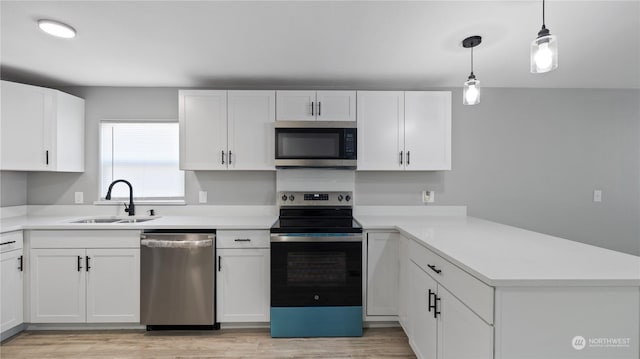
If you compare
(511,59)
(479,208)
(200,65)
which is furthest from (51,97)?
(479,208)

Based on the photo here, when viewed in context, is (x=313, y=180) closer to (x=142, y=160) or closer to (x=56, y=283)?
(x=142, y=160)

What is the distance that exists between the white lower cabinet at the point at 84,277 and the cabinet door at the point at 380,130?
2.07 m

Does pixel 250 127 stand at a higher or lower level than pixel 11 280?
higher

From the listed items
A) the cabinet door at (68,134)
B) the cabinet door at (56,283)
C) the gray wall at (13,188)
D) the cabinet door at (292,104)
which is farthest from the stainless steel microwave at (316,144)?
the gray wall at (13,188)

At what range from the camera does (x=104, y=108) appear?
9.46 feet

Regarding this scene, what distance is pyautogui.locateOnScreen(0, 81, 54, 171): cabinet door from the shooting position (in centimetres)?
237

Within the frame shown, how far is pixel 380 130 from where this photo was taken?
2.67 meters

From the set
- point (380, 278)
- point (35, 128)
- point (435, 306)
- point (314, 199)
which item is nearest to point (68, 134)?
point (35, 128)

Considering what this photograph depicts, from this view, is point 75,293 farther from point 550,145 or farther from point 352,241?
point 550,145

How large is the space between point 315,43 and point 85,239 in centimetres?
233

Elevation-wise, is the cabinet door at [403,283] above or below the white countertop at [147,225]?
below

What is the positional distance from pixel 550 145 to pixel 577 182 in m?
0.47

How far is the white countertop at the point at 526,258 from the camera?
108cm

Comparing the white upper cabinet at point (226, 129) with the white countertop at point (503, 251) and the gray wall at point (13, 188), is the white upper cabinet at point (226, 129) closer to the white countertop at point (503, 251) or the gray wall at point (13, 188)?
the white countertop at point (503, 251)
